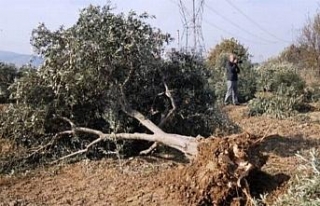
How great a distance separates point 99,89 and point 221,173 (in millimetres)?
2910

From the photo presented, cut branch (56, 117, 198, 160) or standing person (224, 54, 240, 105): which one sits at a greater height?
standing person (224, 54, 240, 105)

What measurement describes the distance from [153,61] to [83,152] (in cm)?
167

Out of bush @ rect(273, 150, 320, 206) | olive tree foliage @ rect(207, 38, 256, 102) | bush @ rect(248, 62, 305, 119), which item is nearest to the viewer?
bush @ rect(273, 150, 320, 206)

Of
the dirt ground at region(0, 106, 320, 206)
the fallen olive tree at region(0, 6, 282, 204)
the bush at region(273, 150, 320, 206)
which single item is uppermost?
the fallen olive tree at region(0, 6, 282, 204)

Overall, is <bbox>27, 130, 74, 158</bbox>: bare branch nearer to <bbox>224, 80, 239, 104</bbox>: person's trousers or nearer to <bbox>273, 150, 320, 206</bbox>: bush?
<bbox>273, 150, 320, 206</bbox>: bush

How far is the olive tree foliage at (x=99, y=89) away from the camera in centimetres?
722

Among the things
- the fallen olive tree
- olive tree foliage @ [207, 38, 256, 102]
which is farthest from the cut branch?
olive tree foliage @ [207, 38, 256, 102]

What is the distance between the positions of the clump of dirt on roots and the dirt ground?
0.11 m

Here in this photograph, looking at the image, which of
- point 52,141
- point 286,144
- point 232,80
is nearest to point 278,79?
point 232,80

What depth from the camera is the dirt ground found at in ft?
18.6

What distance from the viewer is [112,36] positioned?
7.22m

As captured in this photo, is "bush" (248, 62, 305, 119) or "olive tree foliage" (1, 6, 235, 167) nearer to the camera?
"olive tree foliage" (1, 6, 235, 167)

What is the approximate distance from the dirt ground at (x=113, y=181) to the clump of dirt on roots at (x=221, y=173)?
0.11m

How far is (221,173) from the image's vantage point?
5.05 m
